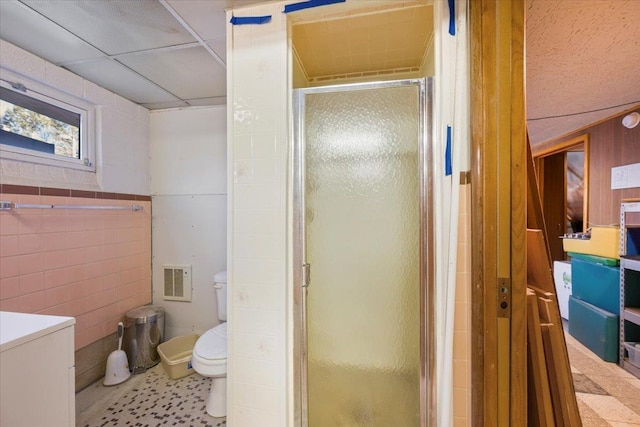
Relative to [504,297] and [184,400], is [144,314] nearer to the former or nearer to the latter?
[184,400]

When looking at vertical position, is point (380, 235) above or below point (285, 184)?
below

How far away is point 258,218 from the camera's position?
1258mm

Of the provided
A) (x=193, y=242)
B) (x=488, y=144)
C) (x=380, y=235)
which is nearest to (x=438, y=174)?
(x=488, y=144)

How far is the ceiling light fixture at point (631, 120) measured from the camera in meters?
2.27

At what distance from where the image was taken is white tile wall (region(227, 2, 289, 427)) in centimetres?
123

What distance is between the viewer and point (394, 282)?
1323 millimetres

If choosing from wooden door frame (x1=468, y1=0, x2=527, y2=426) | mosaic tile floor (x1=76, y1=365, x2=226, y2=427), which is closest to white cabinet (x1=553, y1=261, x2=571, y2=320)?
wooden door frame (x1=468, y1=0, x2=527, y2=426)

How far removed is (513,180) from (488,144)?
0.48 ft

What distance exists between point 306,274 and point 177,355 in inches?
62.9

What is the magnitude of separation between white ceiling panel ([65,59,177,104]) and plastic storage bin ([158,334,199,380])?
1971 millimetres

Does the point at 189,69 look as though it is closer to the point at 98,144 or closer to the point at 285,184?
the point at 98,144

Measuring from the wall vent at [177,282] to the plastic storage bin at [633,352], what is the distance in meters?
3.46

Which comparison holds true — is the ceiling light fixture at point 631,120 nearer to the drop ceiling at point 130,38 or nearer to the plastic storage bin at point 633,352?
the plastic storage bin at point 633,352

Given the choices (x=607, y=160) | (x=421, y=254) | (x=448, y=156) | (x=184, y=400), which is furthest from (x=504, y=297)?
(x=607, y=160)
